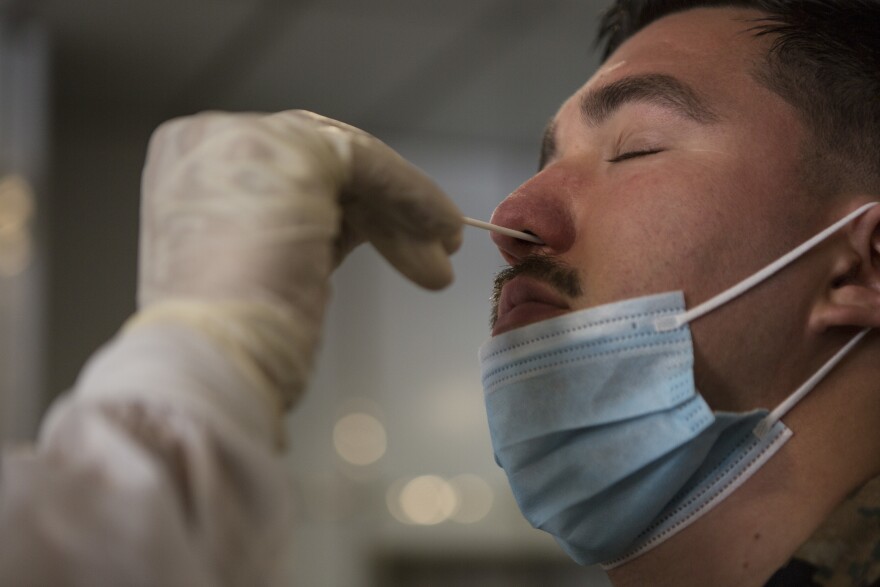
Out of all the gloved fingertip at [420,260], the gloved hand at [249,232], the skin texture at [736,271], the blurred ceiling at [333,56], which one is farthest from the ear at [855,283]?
the blurred ceiling at [333,56]

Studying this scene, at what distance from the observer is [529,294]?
3.75 feet

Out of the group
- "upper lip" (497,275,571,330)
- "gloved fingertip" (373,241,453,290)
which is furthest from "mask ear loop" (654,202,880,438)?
"gloved fingertip" (373,241,453,290)

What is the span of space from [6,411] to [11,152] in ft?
2.56

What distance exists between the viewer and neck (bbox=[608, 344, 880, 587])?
1.12 m

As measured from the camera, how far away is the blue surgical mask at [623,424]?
1.09 m

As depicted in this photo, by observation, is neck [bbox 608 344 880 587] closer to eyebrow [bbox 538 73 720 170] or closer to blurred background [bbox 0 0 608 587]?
eyebrow [bbox 538 73 720 170]

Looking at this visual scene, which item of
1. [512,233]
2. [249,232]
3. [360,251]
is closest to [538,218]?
[512,233]

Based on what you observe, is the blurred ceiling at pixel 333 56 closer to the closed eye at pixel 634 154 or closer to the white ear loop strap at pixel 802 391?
the closed eye at pixel 634 154

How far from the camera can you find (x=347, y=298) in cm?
416

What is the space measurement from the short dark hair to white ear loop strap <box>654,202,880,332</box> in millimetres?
57

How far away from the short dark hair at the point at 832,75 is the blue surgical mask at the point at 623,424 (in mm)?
160

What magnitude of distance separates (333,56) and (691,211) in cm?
261

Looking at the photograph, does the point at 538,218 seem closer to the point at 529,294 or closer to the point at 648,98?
the point at 529,294

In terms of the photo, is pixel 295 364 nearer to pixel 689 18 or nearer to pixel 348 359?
pixel 689 18
